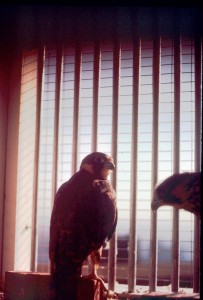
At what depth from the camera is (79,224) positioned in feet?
7.50

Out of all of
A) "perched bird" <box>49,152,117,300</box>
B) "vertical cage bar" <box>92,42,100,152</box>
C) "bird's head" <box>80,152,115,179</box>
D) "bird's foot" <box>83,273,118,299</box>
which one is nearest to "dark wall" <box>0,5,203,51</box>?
"vertical cage bar" <box>92,42,100,152</box>

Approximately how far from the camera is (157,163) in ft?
8.82

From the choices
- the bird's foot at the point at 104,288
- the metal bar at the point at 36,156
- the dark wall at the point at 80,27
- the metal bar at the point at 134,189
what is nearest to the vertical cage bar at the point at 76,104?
the dark wall at the point at 80,27

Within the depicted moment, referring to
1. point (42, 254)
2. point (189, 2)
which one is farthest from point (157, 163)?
point (189, 2)

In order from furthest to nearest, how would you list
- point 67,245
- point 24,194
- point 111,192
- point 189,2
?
point 24,194, point 111,192, point 67,245, point 189,2

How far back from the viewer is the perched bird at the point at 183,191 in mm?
1740

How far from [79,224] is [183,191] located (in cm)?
76

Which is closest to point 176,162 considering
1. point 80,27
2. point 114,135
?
point 114,135

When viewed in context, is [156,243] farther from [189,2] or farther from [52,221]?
[189,2]

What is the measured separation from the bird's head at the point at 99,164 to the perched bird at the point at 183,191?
0.80 m

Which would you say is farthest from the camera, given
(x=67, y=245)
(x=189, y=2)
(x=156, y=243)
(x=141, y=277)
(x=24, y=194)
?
(x=141, y=277)

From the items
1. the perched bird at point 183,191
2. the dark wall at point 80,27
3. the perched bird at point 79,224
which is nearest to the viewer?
the perched bird at point 183,191

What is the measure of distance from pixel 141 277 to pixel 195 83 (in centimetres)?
163

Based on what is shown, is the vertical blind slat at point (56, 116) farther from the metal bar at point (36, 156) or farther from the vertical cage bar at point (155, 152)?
the vertical cage bar at point (155, 152)
